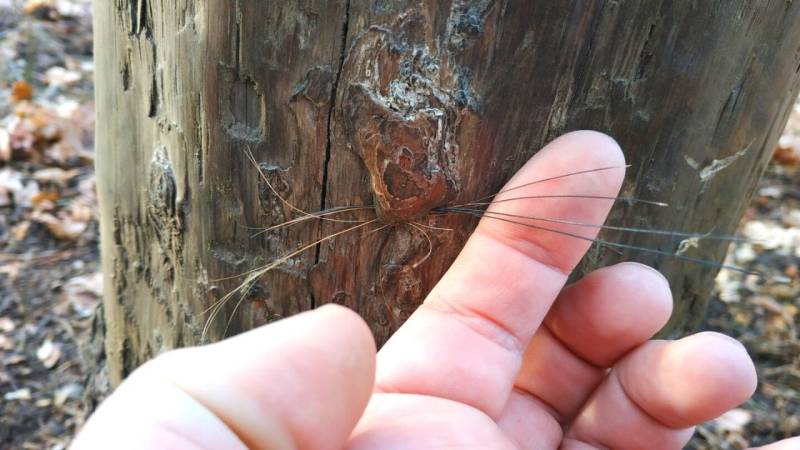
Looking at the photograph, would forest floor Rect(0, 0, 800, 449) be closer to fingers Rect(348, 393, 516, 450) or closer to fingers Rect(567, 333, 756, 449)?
fingers Rect(567, 333, 756, 449)

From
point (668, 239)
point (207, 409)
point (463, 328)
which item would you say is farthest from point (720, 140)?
point (207, 409)

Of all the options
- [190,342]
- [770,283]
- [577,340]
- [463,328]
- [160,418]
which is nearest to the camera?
Result: [160,418]

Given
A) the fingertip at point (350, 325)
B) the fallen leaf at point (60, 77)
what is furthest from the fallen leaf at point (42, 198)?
the fingertip at point (350, 325)

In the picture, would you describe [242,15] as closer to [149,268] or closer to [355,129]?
[355,129]

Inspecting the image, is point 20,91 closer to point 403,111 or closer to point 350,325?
point 403,111

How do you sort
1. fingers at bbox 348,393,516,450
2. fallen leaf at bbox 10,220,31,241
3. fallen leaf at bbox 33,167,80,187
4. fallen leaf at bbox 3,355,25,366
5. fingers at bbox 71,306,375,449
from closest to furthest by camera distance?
fingers at bbox 71,306,375,449 → fingers at bbox 348,393,516,450 → fallen leaf at bbox 3,355,25,366 → fallen leaf at bbox 10,220,31,241 → fallen leaf at bbox 33,167,80,187

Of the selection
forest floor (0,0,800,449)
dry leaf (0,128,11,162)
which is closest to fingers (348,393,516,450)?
forest floor (0,0,800,449)
